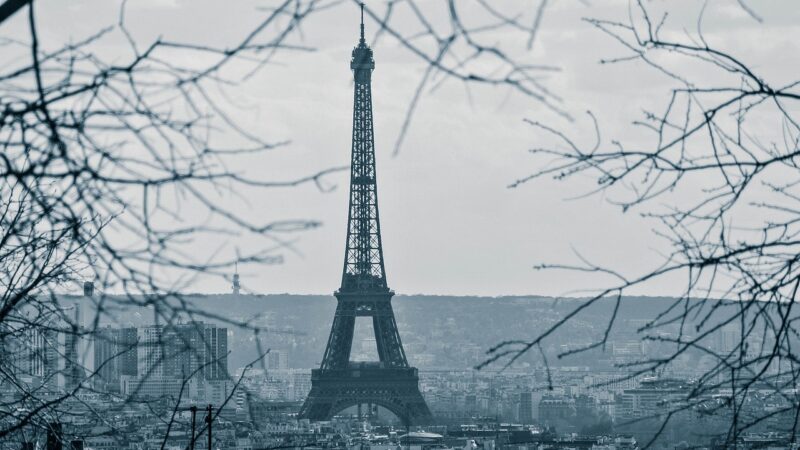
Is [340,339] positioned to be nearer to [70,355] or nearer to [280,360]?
[70,355]

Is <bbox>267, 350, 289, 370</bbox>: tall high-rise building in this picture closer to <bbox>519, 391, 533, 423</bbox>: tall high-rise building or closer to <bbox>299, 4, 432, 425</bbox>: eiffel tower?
<bbox>519, 391, 533, 423</bbox>: tall high-rise building

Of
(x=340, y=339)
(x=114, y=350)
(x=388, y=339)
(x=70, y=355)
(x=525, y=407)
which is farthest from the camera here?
(x=525, y=407)

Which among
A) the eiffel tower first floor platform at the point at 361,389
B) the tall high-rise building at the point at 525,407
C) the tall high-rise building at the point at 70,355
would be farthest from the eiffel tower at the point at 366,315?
the tall high-rise building at the point at 70,355

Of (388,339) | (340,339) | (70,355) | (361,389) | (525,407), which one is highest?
(340,339)

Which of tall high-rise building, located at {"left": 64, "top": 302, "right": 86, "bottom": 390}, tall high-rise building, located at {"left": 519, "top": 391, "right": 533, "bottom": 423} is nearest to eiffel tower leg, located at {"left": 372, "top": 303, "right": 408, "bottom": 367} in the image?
tall high-rise building, located at {"left": 519, "top": 391, "right": 533, "bottom": 423}

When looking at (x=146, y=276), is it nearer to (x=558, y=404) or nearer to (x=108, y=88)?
(x=108, y=88)

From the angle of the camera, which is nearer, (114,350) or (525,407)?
(114,350)

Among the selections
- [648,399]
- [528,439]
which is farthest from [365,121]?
[648,399]

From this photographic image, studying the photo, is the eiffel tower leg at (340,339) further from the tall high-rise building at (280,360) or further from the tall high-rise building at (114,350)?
the tall high-rise building at (280,360)

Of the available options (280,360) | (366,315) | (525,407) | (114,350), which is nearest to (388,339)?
(366,315)
